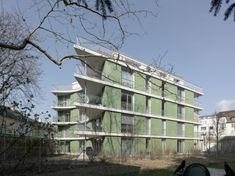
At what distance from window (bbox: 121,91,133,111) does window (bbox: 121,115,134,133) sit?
3.69 feet

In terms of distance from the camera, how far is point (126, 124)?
5231cm

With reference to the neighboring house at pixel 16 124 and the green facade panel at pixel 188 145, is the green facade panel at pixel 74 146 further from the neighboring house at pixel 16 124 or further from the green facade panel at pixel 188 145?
the neighboring house at pixel 16 124

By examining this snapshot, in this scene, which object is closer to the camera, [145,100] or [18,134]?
[18,134]

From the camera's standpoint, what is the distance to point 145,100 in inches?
2265

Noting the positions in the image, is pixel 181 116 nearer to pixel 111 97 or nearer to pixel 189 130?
pixel 189 130

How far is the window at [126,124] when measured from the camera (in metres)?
51.8

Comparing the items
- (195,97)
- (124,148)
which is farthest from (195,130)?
(124,148)

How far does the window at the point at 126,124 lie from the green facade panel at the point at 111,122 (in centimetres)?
80

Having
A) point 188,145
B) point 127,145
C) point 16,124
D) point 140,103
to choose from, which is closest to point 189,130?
point 188,145

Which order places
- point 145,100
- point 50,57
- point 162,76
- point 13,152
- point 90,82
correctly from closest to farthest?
1. point 50,57
2. point 13,152
3. point 162,76
4. point 90,82
5. point 145,100

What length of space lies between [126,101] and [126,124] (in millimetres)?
2989

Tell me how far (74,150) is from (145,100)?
12237 millimetres

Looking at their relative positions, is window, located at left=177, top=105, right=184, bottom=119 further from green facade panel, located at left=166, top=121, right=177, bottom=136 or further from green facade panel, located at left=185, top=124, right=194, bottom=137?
green facade panel, located at left=185, top=124, right=194, bottom=137

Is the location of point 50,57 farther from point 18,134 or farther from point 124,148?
point 124,148
